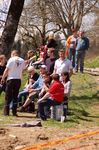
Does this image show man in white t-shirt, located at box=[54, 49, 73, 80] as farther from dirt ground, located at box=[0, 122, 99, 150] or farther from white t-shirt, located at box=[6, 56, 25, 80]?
dirt ground, located at box=[0, 122, 99, 150]

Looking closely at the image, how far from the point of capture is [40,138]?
21.4 ft

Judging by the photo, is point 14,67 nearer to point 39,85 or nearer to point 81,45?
point 39,85

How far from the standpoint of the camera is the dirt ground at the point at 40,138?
19.9 feet

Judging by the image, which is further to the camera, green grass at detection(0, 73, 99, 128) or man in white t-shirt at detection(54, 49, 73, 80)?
man in white t-shirt at detection(54, 49, 73, 80)

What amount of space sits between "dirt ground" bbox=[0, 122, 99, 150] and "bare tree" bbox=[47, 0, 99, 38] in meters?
23.7

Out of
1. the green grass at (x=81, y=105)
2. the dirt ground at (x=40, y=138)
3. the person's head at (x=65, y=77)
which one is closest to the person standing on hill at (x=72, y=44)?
the green grass at (x=81, y=105)

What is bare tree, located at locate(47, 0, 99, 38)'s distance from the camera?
30.8m

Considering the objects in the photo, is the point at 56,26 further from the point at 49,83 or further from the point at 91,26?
the point at 49,83

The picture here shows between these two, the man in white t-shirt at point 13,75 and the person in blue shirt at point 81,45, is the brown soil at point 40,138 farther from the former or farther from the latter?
the person in blue shirt at point 81,45

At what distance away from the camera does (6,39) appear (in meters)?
13.6

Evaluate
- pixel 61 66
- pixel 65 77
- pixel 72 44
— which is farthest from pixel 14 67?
pixel 72 44

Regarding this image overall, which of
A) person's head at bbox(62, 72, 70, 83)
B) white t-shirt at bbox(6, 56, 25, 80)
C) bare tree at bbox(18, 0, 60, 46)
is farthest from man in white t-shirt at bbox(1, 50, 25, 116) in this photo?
bare tree at bbox(18, 0, 60, 46)

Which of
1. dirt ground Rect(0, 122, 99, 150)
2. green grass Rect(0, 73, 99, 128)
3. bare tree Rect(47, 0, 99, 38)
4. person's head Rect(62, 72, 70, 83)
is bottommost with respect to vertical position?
dirt ground Rect(0, 122, 99, 150)

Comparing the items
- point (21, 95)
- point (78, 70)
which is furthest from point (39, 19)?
point (21, 95)
